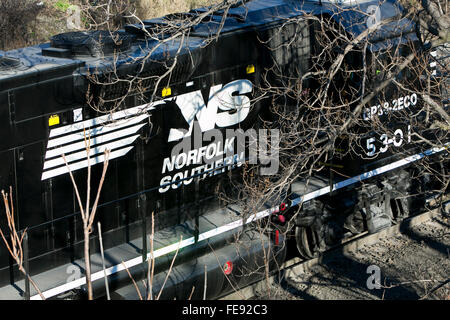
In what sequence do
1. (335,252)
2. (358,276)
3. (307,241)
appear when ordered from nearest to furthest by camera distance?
(358,276), (307,241), (335,252)

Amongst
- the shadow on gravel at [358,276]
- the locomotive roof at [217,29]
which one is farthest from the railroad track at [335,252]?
the locomotive roof at [217,29]

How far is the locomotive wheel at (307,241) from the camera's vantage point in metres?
9.91

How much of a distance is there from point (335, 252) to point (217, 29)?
4.10 m

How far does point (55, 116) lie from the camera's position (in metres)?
6.90

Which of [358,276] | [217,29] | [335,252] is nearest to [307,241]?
[335,252]

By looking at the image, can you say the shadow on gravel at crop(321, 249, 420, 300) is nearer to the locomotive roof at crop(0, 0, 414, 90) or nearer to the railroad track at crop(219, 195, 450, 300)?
the railroad track at crop(219, 195, 450, 300)

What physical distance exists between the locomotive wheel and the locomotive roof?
2874 mm

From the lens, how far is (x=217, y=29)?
8328 millimetres

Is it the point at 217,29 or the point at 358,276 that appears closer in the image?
the point at 217,29

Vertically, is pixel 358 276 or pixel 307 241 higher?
pixel 307 241

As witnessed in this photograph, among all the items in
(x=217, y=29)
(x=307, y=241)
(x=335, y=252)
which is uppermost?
(x=217, y=29)

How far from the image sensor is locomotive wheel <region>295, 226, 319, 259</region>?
9914mm

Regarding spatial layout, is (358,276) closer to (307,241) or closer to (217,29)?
(307,241)
